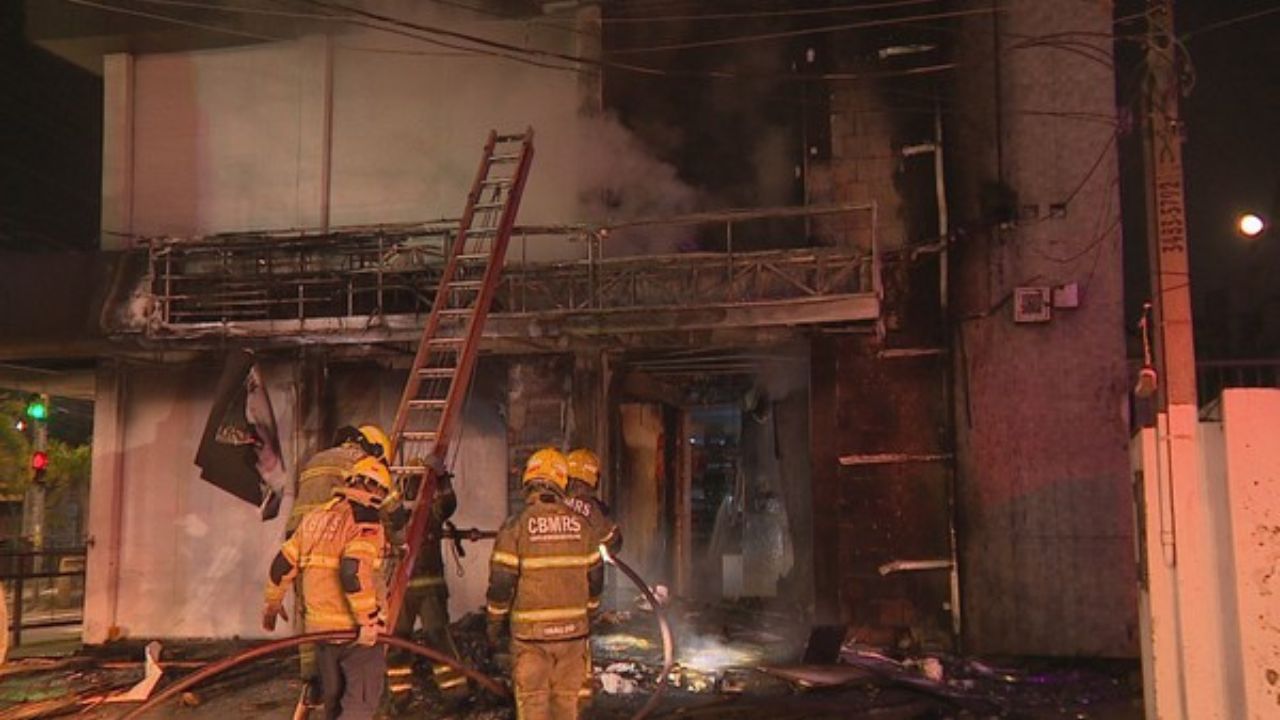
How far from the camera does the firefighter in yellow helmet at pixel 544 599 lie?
528 centimetres

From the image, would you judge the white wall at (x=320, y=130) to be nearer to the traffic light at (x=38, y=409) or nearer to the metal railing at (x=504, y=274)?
the metal railing at (x=504, y=274)

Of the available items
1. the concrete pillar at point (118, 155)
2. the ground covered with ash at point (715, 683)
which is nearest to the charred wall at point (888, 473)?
the ground covered with ash at point (715, 683)

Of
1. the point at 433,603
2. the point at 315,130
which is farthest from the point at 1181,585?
the point at 315,130

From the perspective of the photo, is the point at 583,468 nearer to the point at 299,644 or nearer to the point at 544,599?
the point at 544,599

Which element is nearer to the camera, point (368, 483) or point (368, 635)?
point (368, 635)

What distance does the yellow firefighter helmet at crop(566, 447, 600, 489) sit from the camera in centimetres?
709

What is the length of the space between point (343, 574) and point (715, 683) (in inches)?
144

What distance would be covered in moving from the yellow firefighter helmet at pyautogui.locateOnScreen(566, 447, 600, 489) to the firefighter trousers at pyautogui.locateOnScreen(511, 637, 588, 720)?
180 cm

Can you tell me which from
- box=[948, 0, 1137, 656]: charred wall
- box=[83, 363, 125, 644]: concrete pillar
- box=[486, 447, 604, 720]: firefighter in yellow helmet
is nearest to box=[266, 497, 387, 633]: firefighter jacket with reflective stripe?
box=[486, 447, 604, 720]: firefighter in yellow helmet

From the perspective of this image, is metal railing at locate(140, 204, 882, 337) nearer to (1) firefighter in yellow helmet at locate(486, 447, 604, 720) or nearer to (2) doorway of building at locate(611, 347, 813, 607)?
(2) doorway of building at locate(611, 347, 813, 607)

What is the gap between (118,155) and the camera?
11508mm

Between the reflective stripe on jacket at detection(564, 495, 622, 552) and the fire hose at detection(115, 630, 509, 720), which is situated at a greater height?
the reflective stripe on jacket at detection(564, 495, 622, 552)

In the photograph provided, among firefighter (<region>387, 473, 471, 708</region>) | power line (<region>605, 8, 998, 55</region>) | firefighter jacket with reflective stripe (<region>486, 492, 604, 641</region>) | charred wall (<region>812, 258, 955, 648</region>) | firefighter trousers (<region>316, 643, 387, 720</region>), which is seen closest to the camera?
firefighter jacket with reflective stripe (<region>486, 492, 604, 641</region>)

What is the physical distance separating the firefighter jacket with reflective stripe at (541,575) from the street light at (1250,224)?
12.0 meters
